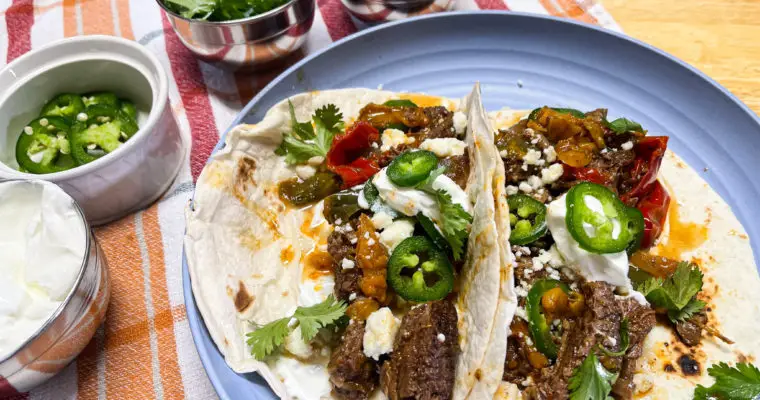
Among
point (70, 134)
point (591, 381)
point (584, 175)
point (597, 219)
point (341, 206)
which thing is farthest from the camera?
point (70, 134)

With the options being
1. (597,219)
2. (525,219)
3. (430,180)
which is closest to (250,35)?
(430,180)

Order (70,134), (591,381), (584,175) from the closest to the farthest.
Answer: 1. (591,381)
2. (584,175)
3. (70,134)

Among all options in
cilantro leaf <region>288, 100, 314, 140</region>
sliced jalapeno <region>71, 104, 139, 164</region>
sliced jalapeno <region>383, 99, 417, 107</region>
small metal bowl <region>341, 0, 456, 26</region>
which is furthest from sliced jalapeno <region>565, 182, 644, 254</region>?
sliced jalapeno <region>71, 104, 139, 164</region>

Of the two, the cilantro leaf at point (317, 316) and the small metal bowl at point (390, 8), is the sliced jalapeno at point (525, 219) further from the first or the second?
the small metal bowl at point (390, 8)

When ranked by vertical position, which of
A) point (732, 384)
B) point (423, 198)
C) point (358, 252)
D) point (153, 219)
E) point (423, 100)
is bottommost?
point (153, 219)

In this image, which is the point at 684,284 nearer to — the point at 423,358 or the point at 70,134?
the point at 423,358

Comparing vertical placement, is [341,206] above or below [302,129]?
below

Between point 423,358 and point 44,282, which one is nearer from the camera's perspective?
point 423,358

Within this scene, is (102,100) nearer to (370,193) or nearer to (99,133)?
(99,133)
